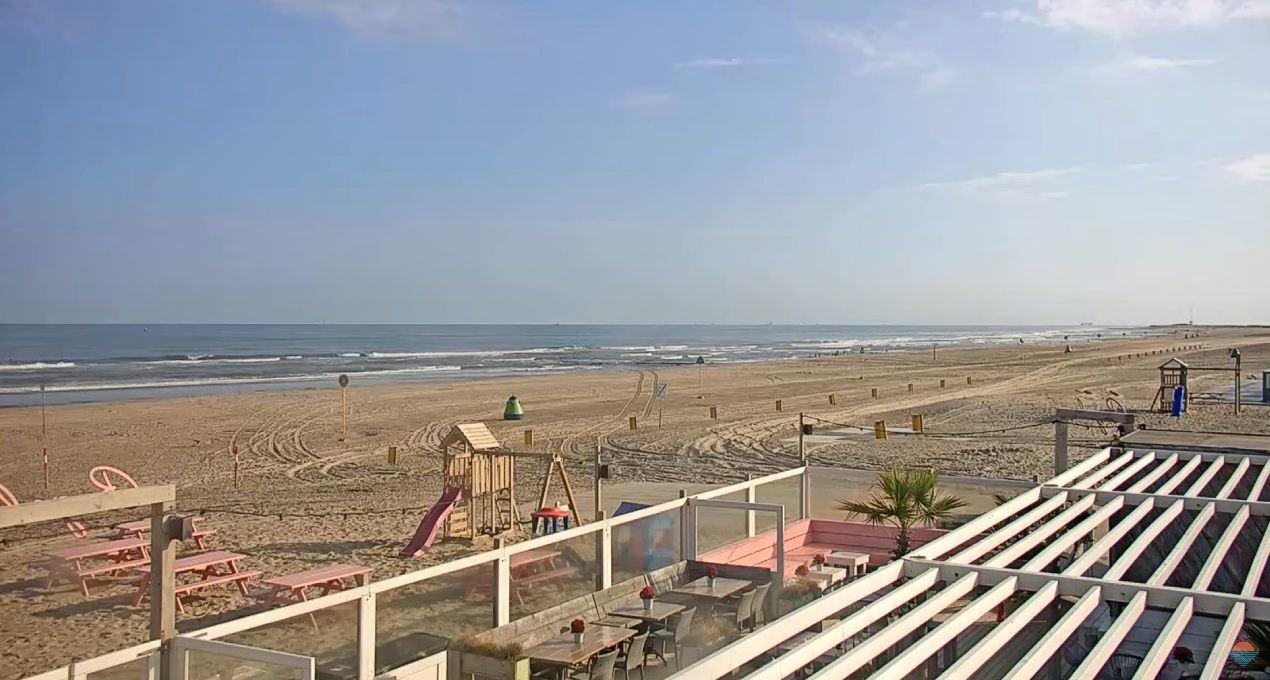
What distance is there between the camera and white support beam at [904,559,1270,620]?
5070 mm

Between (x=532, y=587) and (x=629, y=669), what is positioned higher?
(x=532, y=587)

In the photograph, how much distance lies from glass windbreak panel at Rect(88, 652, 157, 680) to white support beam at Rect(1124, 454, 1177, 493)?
7.42 meters

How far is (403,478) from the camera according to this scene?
18.5 m

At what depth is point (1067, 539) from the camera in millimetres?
6543

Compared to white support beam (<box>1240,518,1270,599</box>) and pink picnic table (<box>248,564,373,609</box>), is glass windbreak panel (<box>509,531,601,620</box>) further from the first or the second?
white support beam (<box>1240,518,1270,599</box>)

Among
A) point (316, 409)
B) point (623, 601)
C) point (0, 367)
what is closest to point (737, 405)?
point (316, 409)

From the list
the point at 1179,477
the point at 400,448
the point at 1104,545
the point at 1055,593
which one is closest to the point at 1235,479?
the point at 1179,477

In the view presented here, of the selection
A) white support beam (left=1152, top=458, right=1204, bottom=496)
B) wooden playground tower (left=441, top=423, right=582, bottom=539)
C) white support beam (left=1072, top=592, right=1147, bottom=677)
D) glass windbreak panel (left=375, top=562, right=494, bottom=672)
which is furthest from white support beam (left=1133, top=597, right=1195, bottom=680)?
wooden playground tower (left=441, top=423, right=582, bottom=539)

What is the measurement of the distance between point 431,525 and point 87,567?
→ 12.7ft

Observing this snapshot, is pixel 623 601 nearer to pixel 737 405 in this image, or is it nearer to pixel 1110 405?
pixel 737 405

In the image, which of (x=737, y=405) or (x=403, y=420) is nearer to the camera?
(x=403, y=420)

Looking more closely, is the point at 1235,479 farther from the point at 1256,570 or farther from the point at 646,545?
the point at 646,545

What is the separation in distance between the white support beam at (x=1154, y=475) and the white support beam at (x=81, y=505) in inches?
291

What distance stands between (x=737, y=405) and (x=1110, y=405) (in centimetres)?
1138
